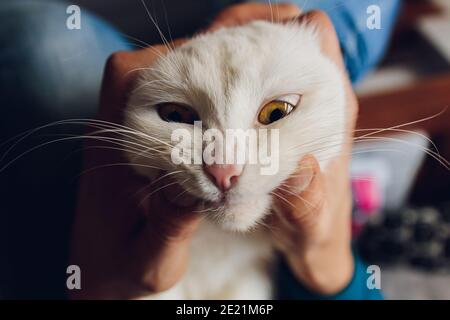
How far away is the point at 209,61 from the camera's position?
319mm

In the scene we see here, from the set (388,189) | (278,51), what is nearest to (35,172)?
(278,51)

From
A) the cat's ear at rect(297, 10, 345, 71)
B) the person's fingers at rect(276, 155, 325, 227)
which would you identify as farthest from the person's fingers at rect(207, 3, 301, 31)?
the person's fingers at rect(276, 155, 325, 227)

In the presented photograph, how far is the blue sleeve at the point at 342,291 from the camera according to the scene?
1.36ft

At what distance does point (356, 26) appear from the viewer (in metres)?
0.39

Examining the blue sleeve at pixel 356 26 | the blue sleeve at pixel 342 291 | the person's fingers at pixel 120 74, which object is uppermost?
the blue sleeve at pixel 356 26

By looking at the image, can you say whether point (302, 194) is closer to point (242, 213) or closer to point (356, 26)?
point (242, 213)

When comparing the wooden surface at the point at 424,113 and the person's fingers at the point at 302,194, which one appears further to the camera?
the wooden surface at the point at 424,113

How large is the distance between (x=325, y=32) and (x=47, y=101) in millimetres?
264

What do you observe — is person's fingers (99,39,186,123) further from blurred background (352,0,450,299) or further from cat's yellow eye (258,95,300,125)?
blurred background (352,0,450,299)

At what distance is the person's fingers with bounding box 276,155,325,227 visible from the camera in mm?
311

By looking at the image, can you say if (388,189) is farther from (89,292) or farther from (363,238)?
(89,292)

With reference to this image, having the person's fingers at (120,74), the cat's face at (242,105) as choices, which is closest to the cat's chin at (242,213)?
the cat's face at (242,105)

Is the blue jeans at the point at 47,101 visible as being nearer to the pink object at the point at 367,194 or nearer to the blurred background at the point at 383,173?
the blurred background at the point at 383,173

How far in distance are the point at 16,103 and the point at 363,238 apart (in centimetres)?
40
